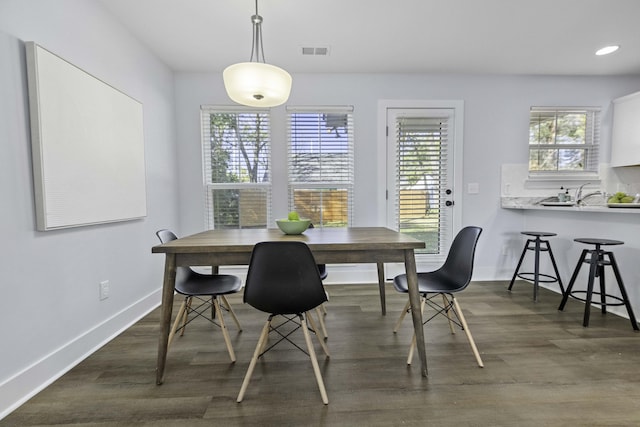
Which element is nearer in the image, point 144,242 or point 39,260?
point 39,260

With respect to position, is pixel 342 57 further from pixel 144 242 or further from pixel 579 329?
pixel 579 329

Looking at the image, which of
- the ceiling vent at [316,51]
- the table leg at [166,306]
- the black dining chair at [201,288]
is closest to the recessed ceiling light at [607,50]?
the ceiling vent at [316,51]

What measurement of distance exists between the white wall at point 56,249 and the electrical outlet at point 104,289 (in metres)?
0.04

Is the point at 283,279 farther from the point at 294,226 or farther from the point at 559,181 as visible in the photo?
the point at 559,181

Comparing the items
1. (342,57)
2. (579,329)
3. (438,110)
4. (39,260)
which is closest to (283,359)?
(39,260)

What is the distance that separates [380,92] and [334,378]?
3.02 m

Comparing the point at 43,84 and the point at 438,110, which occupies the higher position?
the point at 438,110

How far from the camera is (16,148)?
147 cm

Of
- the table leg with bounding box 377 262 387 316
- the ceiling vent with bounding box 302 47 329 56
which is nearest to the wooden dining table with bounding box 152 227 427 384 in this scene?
the table leg with bounding box 377 262 387 316

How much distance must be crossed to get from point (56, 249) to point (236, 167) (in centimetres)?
192

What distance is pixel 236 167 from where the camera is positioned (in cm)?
335

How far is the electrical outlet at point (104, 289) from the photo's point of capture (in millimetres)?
2057

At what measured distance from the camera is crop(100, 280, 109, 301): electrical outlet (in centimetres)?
206

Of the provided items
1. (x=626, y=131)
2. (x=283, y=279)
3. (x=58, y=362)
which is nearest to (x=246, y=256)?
(x=283, y=279)
